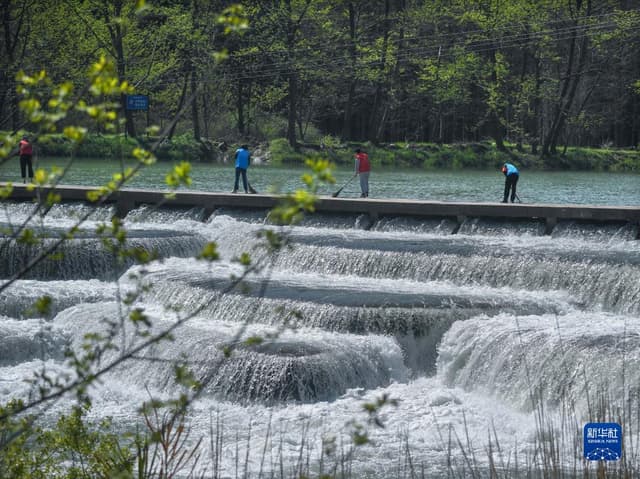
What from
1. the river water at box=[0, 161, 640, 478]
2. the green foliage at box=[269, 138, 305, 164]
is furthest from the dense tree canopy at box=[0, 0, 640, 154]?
the river water at box=[0, 161, 640, 478]

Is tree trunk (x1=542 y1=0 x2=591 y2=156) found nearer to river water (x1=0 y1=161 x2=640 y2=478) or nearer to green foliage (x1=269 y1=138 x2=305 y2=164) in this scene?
green foliage (x1=269 y1=138 x2=305 y2=164)

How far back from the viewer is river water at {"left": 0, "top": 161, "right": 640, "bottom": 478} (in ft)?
33.4

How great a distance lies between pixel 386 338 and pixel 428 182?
23045 millimetres

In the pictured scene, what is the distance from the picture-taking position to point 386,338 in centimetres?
1365

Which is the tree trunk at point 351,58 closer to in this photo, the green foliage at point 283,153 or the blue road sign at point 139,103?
the green foliage at point 283,153

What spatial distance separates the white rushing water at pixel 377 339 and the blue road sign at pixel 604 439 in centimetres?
53

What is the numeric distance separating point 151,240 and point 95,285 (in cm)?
228

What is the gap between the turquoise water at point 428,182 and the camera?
97.3 feet

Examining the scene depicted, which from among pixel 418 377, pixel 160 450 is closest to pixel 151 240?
pixel 418 377

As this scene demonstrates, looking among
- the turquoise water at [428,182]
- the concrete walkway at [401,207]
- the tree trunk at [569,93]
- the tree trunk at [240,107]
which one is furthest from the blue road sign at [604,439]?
the tree trunk at [240,107]

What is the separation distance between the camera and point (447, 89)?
179 feet

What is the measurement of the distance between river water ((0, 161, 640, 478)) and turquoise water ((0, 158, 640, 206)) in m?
7.16

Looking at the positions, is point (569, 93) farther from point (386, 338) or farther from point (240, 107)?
point (386, 338)

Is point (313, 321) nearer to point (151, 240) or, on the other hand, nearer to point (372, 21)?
point (151, 240)
